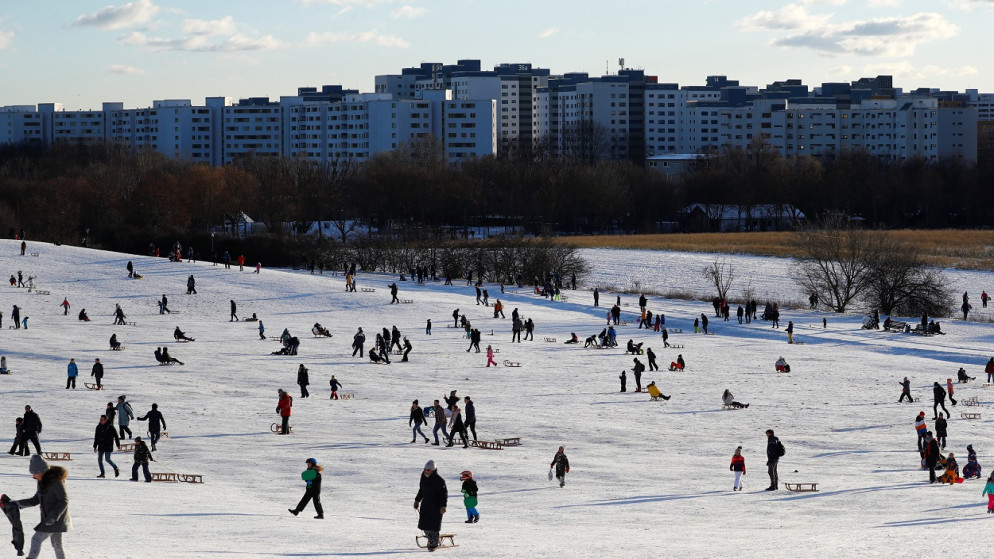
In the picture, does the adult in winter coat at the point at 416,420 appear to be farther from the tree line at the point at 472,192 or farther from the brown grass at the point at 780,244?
the tree line at the point at 472,192

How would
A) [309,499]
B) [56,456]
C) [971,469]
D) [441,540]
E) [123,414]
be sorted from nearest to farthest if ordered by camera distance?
1. [441,540]
2. [309,499]
3. [56,456]
4. [971,469]
5. [123,414]

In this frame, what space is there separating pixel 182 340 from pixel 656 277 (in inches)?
1606

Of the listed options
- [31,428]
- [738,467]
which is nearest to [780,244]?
[738,467]

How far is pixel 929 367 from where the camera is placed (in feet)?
130

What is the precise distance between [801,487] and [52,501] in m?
14.2

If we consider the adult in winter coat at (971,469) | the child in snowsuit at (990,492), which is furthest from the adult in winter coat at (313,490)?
the adult in winter coat at (971,469)

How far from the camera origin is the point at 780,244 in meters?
96.8

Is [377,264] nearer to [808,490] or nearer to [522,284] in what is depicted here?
[522,284]

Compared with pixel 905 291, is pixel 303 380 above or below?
below

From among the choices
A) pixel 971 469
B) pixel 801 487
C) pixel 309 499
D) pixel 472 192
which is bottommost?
pixel 801 487

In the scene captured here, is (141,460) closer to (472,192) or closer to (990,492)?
(990,492)

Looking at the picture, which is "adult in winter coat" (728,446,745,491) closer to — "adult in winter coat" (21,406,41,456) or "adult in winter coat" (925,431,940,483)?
"adult in winter coat" (925,431,940,483)

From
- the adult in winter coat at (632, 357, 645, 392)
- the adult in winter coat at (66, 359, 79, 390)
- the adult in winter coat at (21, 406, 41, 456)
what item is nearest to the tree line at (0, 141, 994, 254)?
the adult in winter coat at (632, 357, 645, 392)

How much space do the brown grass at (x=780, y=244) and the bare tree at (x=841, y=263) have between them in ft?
60.5
